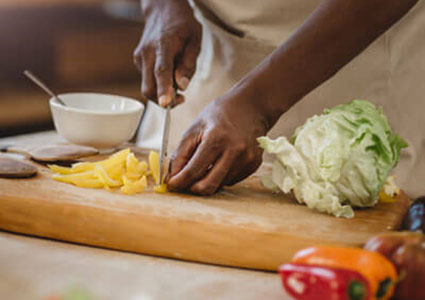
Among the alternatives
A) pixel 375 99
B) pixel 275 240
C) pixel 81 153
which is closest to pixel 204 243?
pixel 275 240

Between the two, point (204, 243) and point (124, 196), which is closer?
point (204, 243)

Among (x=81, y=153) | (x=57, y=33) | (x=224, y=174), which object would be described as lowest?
(x=57, y=33)

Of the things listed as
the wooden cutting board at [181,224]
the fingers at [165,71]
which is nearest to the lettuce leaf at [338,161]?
the wooden cutting board at [181,224]

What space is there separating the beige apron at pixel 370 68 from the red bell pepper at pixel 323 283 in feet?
4.14

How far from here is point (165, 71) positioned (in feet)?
7.79

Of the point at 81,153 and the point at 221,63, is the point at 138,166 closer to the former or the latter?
the point at 81,153

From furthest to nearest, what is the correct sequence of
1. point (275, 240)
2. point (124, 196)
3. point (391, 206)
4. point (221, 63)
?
point (221, 63)
point (391, 206)
point (124, 196)
point (275, 240)

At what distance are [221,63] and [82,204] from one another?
1121 millimetres

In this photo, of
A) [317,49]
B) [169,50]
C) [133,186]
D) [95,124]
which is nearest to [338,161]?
[317,49]

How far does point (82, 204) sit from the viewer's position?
180 cm

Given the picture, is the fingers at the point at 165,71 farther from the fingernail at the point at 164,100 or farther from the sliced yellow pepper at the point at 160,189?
the sliced yellow pepper at the point at 160,189

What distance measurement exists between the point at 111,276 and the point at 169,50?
1153 mm

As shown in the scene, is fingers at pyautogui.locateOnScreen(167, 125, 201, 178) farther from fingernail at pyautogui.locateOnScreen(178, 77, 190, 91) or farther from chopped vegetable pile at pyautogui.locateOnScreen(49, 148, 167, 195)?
fingernail at pyautogui.locateOnScreen(178, 77, 190, 91)

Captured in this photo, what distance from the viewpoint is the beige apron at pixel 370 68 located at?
2.44 m
